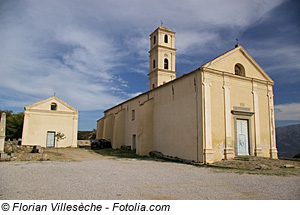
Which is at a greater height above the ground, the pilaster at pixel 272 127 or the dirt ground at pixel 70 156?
the pilaster at pixel 272 127

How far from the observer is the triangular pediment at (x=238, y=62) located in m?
16.0

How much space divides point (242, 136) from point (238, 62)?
5582 mm

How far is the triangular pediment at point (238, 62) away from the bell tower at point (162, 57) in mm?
11673

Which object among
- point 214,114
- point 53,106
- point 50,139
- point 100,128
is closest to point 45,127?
point 50,139

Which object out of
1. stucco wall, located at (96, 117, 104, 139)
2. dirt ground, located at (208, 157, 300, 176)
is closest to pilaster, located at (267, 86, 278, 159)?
dirt ground, located at (208, 157, 300, 176)

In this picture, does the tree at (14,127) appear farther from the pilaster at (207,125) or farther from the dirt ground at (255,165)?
the dirt ground at (255,165)

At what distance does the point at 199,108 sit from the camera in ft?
48.6

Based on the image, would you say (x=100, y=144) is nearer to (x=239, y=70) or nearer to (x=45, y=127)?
(x=45, y=127)

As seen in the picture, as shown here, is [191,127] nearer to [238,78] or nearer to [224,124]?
[224,124]

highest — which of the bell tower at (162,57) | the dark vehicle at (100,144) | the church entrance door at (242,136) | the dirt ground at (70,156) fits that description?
the bell tower at (162,57)

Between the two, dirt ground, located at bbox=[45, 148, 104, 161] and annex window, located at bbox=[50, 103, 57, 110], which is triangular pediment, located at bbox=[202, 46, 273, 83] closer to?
dirt ground, located at bbox=[45, 148, 104, 161]

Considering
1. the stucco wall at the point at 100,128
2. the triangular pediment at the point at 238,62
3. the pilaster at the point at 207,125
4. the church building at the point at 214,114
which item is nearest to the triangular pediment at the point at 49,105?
the stucco wall at the point at 100,128

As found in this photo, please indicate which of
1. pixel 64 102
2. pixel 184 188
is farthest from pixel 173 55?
pixel 184 188

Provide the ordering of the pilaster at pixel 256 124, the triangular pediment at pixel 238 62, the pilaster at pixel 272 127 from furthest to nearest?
the pilaster at pixel 272 127 < the pilaster at pixel 256 124 < the triangular pediment at pixel 238 62
